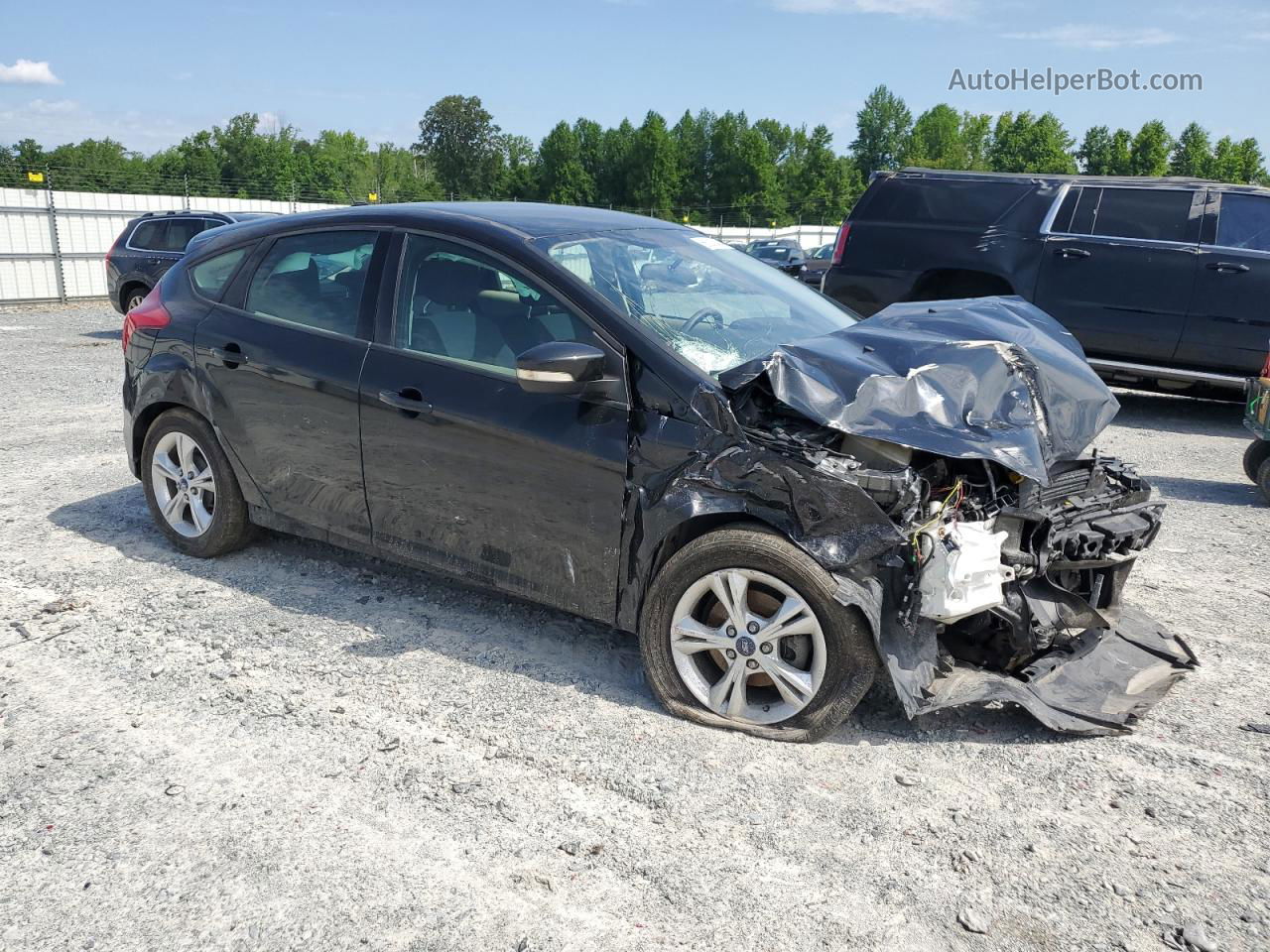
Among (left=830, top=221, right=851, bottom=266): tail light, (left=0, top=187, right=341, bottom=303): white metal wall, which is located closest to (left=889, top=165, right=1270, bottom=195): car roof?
(left=830, top=221, right=851, bottom=266): tail light

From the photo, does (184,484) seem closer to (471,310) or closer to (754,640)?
(471,310)

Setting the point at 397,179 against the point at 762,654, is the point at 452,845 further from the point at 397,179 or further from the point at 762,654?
the point at 397,179

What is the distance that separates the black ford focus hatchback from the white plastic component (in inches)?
0.4

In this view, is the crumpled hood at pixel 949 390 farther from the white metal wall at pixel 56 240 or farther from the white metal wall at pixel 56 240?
the white metal wall at pixel 56 240

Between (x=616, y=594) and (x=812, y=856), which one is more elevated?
(x=616, y=594)

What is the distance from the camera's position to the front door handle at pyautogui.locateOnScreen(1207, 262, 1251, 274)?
9.00m

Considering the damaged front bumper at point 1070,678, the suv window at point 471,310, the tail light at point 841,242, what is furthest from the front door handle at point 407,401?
the tail light at point 841,242

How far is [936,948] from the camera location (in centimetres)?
258

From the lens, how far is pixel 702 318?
412 cm

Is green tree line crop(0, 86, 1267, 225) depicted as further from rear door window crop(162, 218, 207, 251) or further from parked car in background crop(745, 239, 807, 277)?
rear door window crop(162, 218, 207, 251)

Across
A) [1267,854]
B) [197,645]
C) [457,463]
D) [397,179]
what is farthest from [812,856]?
[397,179]

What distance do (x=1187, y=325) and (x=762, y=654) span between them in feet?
24.6

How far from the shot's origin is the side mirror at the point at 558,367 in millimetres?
3609

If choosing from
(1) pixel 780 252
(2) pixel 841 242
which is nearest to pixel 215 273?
(2) pixel 841 242
